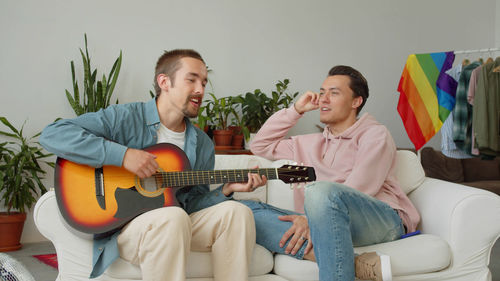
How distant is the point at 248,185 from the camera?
188 centimetres

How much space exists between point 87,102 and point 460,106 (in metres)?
2.87

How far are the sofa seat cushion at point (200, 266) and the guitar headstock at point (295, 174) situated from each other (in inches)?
12.0

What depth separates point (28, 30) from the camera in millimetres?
3502

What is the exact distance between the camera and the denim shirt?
1.69 meters

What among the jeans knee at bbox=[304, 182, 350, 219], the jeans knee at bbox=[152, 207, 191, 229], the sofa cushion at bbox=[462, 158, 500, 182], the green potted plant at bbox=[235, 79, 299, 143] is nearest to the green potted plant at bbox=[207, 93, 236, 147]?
the green potted plant at bbox=[235, 79, 299, 143]

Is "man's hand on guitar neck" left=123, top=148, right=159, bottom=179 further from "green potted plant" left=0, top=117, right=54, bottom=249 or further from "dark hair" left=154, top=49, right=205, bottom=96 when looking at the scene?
"green potted plant" left=0, top=117, right=54, bottom=249

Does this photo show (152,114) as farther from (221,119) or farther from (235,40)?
(235,40)

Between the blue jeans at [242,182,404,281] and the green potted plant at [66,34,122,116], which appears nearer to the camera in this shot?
the blue jeans at [242,182,404,281]

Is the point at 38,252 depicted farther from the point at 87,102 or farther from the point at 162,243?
the point at 162,243

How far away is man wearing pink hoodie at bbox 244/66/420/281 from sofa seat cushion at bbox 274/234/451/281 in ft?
0.13

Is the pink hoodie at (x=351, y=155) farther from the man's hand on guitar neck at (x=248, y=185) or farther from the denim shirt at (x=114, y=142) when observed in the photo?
the denim shirt at (x=114, y=142)

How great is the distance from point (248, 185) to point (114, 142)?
54cm

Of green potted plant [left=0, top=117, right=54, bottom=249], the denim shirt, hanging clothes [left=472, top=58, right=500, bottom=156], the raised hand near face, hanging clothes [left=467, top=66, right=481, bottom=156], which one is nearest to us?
the denim shirt

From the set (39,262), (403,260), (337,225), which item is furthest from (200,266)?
(39,262)
